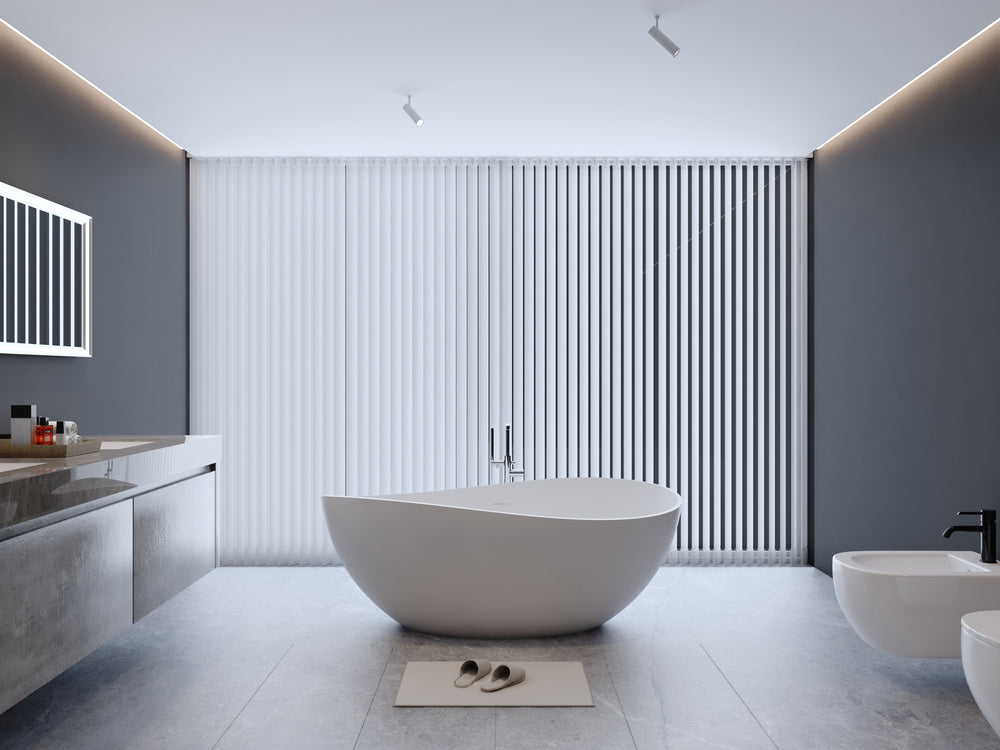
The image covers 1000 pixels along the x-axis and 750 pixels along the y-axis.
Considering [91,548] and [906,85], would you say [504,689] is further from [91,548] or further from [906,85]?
[906,85]

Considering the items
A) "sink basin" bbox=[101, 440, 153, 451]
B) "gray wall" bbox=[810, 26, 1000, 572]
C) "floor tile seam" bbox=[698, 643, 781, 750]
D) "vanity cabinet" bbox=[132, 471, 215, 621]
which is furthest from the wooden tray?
"gray wall" bbox=[810, 26, 1000, 572]

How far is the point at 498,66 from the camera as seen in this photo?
11.9 feet

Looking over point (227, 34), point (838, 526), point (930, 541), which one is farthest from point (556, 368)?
point (227, 34)

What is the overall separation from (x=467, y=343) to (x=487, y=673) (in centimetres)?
242

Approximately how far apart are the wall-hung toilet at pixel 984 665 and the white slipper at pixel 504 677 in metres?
1.47

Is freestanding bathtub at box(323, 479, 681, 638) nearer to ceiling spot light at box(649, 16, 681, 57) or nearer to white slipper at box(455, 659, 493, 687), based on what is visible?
white slipper at box(455, 659, 493, 687)

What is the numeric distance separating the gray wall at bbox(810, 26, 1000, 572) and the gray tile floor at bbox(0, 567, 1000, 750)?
2.40 feet

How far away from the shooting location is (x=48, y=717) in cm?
284

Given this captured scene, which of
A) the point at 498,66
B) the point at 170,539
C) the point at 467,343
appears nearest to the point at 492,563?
the point at 170,539

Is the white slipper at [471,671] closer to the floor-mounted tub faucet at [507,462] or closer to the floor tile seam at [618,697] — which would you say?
the floor tile seam at [618,697]

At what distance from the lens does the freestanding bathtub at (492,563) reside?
3.43 m

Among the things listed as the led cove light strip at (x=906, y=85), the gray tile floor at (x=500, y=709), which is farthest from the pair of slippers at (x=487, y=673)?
the led cove light strip at (x=906, y=85)

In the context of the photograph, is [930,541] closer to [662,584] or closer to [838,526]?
[838,526]

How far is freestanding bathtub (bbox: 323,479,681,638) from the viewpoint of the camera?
3.43m
